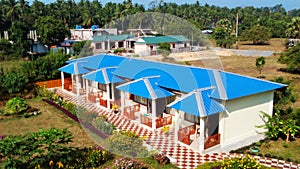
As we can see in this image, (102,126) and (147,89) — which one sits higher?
(147,89)

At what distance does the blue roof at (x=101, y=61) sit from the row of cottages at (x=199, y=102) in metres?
1.95

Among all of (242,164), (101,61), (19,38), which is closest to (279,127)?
(242,164)

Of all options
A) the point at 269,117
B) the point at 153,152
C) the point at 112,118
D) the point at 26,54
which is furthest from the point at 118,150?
the point at 26,54

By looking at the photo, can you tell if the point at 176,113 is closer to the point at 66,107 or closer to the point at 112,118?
the point at 112,118

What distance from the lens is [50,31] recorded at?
35344 millimetres

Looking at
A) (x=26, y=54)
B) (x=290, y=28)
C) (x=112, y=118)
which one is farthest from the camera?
(x=290, y=28)

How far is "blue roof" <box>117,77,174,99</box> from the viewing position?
11109mm

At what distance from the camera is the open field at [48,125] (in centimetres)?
1102

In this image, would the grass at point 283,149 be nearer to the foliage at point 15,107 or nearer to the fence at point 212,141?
the fence at point 212,141

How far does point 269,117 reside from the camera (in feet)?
35.0

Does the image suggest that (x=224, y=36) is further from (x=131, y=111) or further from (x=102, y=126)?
(x=102, y=126)

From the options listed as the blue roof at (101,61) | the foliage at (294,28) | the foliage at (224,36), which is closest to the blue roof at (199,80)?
the blue roof at (101,61)

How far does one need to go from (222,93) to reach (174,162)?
109 inches

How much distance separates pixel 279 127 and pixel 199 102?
365 centimetres
